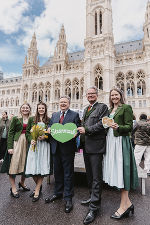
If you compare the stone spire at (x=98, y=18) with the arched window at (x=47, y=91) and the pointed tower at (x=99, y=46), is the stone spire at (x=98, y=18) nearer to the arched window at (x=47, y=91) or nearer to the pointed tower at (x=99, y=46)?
the pointed tower at (x=99, y=46)

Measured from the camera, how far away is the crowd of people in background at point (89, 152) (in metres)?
2.59

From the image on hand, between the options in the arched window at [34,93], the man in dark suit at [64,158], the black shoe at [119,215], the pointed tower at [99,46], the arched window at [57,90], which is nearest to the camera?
the black shoe at [119,215]

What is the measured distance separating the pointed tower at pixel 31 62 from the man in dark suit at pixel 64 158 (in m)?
37.1

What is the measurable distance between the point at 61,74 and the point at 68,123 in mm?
32125

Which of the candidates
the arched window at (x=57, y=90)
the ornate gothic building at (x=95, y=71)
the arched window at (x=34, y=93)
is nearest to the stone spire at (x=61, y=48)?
the ornate gothic building at (x=95, y=71)

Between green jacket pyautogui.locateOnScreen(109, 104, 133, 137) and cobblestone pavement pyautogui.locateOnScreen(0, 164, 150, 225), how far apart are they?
5.34 feet

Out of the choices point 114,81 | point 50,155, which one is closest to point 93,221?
point 50,155

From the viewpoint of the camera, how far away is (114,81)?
27.7m

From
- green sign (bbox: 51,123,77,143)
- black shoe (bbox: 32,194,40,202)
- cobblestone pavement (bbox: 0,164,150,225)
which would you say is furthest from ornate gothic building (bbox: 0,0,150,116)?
black shoe (bbox: 32,194,40,202)

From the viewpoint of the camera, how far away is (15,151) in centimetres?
337

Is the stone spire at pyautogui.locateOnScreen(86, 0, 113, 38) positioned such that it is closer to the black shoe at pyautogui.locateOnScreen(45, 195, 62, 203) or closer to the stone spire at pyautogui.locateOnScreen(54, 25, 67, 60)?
the stone spire at pyautogui.locateOnScreen(54, 25, 67, 60)

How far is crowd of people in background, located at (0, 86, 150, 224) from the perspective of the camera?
259 centimetres

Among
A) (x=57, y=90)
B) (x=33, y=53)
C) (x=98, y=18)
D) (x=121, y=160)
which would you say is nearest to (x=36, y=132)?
(x=121, y=160)

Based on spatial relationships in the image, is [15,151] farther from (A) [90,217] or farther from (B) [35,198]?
(A) [90,217]
